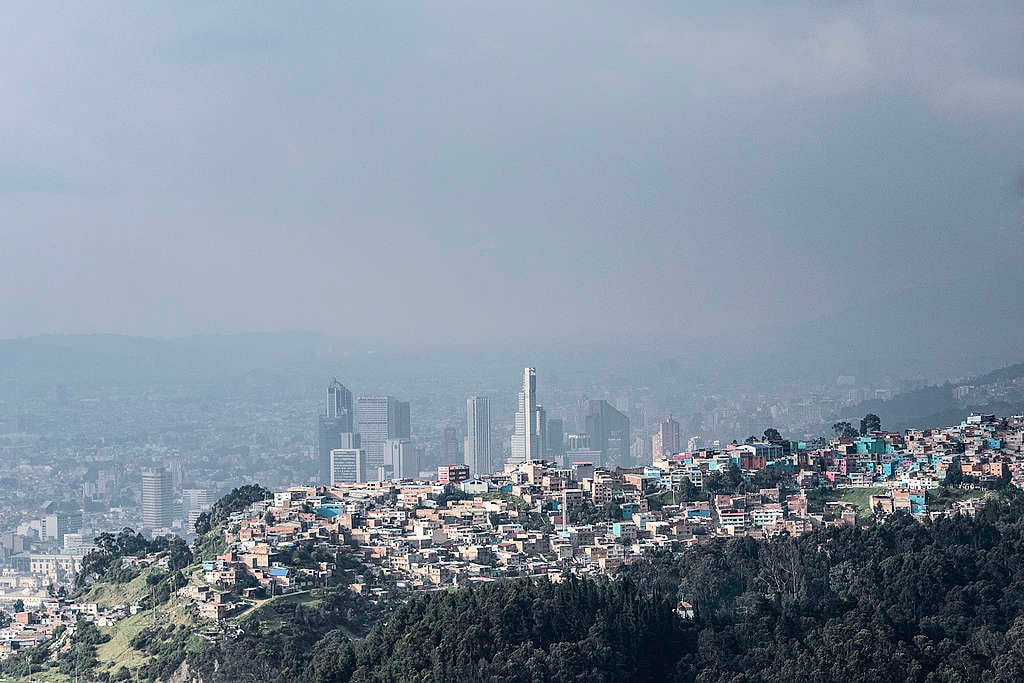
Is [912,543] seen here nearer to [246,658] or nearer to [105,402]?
[246,658]

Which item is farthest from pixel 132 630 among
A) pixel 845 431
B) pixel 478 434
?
pixel 478 434

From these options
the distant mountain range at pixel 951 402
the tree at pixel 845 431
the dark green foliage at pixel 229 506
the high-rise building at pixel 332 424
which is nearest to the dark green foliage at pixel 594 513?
the dark green foliage at pixel 229 506

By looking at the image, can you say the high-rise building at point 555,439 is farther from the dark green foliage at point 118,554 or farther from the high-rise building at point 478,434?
the dark green foliage at point 118,554

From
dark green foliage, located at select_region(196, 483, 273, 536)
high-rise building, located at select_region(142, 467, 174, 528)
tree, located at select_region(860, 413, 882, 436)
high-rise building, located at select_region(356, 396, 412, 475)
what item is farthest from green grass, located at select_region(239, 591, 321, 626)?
high-rise building, located at select_region(356, 396, 412, 475)

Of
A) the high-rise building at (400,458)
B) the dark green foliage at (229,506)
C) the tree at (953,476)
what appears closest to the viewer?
the tree at (953,476)

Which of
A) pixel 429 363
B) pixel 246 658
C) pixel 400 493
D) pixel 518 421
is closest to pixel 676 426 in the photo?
pixel 518 421

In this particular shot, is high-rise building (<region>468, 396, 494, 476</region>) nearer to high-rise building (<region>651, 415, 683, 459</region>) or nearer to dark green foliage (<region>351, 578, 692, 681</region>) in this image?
high-rise building (<region>651, 415, 683, 459</region>)
